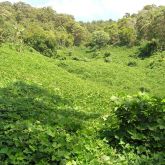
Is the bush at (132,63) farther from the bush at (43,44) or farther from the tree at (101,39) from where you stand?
the tree at (101,39)

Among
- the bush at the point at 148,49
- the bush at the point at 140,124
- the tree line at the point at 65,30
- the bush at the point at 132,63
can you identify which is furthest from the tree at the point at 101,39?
the bush at the point at 140,124

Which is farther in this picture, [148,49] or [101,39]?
[101,39]

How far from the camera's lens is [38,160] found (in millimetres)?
7539

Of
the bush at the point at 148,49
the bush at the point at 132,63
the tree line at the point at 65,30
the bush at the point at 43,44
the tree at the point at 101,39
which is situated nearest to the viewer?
the bush at the point at 132,63

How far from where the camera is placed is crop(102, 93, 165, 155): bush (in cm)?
950

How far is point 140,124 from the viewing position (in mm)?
9773

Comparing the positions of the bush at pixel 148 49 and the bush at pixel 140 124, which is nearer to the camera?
the bush at pixel 140 124

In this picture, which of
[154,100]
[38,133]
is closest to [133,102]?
[154,100]

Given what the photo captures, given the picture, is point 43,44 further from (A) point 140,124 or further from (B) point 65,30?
(A) point 140,124

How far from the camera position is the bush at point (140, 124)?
9.50 meters

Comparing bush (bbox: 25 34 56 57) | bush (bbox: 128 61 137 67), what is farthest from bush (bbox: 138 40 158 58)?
bush (bbox: 25 34 56 57)

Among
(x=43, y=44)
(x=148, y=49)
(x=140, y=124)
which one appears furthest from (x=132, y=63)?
(x=140, y=124)

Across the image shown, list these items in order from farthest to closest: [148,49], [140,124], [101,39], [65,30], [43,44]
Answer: [65,30]
[101,39]
[148,49]
[43,44]
[140,124]

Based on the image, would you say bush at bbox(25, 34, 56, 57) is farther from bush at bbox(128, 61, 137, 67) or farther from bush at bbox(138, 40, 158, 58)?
bush at bbox(138, 40, 158, 58)
